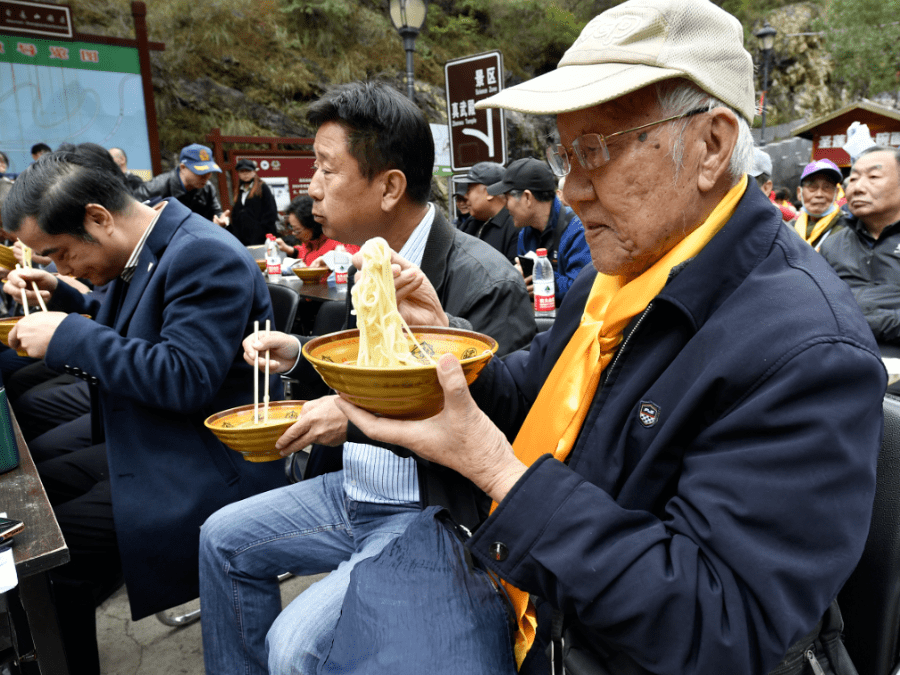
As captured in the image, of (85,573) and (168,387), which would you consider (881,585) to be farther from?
(85,573)

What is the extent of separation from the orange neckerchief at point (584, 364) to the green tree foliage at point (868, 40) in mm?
33843

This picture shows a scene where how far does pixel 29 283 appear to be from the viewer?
2871 millimetres

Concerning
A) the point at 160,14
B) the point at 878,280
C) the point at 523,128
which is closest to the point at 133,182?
the point at 878,280

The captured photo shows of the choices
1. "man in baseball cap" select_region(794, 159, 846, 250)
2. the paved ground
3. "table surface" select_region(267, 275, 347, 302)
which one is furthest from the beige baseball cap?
"man in baseball cap" select_region(794, 159, 846, 250)

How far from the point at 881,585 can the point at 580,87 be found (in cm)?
111

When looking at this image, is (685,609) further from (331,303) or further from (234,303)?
(331,303)

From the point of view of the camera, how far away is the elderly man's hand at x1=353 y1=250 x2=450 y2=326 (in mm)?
1697

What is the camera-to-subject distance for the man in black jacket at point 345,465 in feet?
5.56

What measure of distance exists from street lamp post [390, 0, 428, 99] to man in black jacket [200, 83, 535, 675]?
5.92m

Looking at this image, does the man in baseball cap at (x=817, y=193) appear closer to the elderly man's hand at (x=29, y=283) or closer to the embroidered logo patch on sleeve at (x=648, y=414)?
the embroidered logo patch on sleeve at (x=648, y=414)

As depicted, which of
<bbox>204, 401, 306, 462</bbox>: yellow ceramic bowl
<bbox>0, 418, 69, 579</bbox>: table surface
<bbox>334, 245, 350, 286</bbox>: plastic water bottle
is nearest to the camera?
<bbox>0, 418, 69, 579</bbox>: table surface

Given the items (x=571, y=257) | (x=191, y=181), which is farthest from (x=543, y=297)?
(x=191, y=181)

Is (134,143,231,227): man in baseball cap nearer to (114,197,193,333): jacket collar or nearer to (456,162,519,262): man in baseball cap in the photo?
(456,162,519,262): man in baseball cap

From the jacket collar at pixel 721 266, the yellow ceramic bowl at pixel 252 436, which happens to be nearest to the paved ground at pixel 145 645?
the yellow ceramic bowl at pixel 252 436
